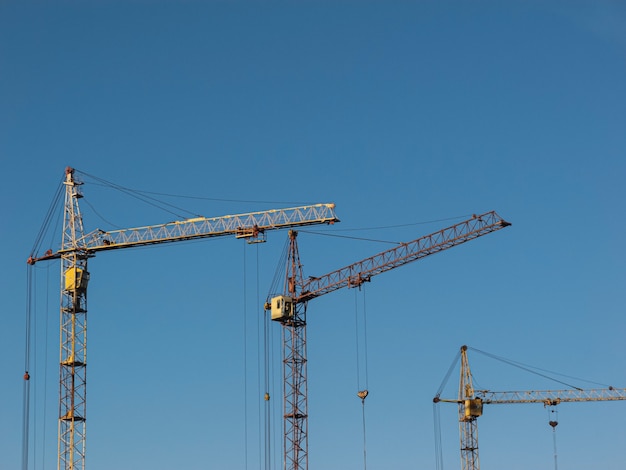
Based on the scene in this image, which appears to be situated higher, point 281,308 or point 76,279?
point 76,279

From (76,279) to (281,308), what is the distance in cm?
2909

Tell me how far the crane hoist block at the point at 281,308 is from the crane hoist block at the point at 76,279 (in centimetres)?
2670

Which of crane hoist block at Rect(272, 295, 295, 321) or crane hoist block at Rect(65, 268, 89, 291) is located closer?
crane hoist block at Rect(65, 268, 89, 291)

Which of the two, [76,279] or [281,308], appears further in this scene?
[281,308]

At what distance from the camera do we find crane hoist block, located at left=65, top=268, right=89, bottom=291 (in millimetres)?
177750

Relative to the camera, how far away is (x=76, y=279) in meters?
178

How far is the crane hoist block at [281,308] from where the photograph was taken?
7283 inches

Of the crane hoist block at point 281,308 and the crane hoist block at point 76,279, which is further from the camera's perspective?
the crane hoist block at point 281,308

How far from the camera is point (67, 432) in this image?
174 metres

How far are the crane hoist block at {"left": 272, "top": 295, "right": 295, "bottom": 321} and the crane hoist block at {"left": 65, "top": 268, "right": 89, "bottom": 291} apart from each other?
26.7m

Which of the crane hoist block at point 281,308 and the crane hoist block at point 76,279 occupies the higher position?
the crane hoist block at point 76,279

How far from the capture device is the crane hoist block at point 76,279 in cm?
17775

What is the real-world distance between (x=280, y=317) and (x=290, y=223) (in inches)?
551

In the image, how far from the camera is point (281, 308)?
185375 mm
